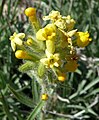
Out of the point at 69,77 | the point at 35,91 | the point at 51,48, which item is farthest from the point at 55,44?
the point at 69,77

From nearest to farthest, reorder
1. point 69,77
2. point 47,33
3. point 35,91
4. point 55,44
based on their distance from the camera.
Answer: point 47,33 → point 55,44 → point 35,91 → point 69,77

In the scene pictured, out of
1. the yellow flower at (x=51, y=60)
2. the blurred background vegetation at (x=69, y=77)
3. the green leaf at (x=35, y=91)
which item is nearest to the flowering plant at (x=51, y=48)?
the yellow flower at (x=51, y=60)

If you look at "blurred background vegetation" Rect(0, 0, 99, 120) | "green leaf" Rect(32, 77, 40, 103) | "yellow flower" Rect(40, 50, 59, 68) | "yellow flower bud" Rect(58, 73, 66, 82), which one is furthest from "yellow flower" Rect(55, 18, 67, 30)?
"blurred background vegetation" Rect(0, 0, 99, 120)

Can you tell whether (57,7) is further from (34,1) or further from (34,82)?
(34,82)

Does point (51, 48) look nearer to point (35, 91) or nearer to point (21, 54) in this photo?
point (21, 54)

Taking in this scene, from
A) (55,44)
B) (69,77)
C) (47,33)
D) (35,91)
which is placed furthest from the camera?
(69,77)
